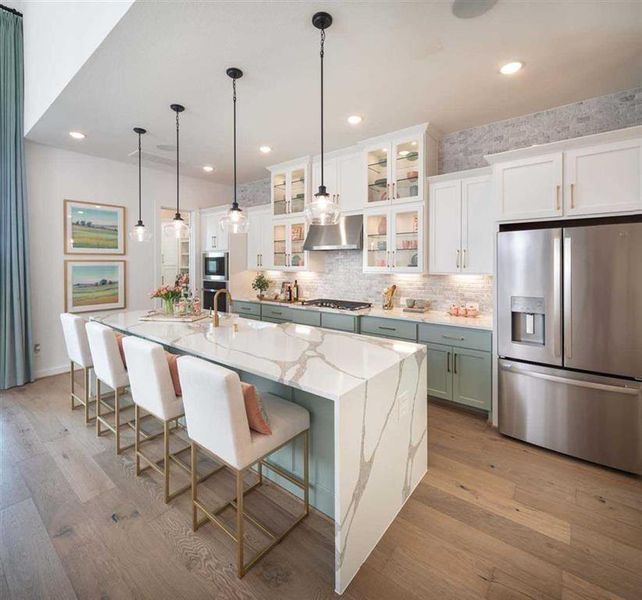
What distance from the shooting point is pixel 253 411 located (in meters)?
1.69

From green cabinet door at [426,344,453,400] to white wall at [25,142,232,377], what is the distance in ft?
14.6

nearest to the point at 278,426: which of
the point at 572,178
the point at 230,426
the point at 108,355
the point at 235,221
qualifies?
the point at 230,426

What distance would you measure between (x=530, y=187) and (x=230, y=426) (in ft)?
9.34

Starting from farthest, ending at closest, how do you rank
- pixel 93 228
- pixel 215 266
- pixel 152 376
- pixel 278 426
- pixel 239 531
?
pixel 215 266
pixel 93 228
pixel 152 376
pixel 278 426
pixel 239 531

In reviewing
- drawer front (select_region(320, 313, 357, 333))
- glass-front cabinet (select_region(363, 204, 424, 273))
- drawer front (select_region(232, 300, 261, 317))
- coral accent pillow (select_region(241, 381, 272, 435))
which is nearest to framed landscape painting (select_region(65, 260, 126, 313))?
drawer front (select_region(232, 300, 261, 317))

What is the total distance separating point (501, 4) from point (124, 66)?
2586 mm

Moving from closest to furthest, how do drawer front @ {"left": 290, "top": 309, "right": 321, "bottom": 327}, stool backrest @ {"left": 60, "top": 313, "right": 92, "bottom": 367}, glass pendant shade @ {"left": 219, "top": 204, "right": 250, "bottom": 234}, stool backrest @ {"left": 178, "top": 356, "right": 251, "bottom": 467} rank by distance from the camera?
stool backrest @ {"left": 178, "top": 356, "right": 251, "bottom": 467} < glass pendant shade @ {"left": 219, "top": 204, "right": 250, "bottom": 234} < stool backrest @ {"left": 60, "top": 313, "right": 92, "bottom": 367} < drawer front @ {"left": 290, "top": 309, "right": 321, "bottom": 327}

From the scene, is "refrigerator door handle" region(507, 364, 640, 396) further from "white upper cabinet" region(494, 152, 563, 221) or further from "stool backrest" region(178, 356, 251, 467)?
"stool backrest" region(178, 356, 251, 467)

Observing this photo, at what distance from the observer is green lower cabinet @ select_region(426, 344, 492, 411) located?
10.3ft


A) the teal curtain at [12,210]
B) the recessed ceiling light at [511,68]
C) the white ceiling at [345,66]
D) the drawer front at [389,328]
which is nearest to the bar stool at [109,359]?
the white ceiling at [345,66]

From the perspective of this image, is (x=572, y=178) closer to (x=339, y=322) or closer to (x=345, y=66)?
(x=345, y=66)

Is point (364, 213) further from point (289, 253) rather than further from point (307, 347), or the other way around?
point (307, 347)

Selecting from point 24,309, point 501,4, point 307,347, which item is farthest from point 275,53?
point 24,309

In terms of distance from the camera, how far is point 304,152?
14.7ft
